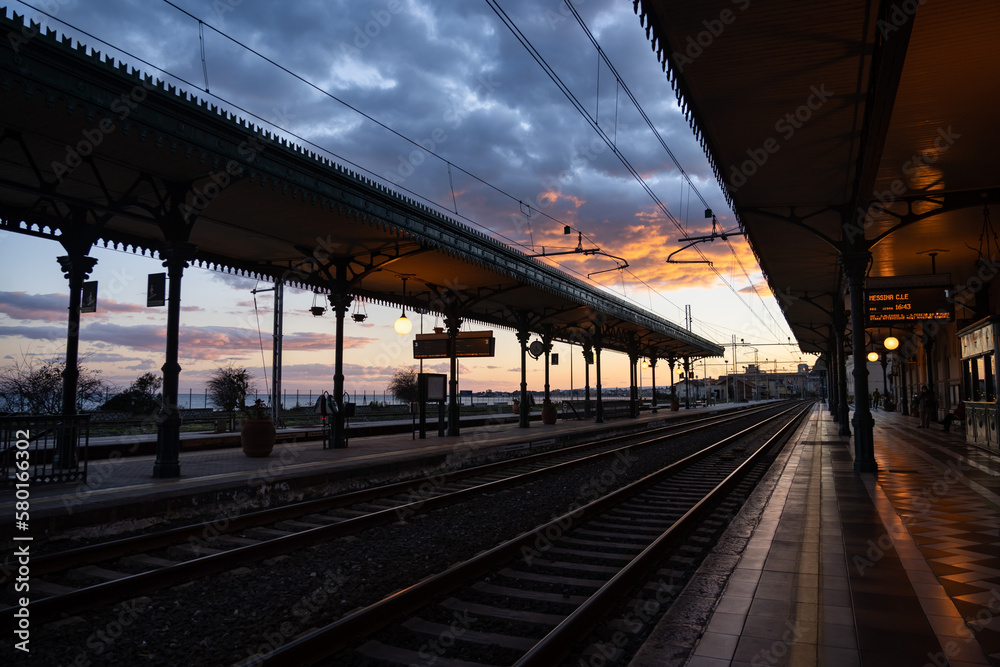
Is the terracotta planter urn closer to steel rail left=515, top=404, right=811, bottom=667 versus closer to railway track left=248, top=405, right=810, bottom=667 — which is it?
railway track left=248, top=405, right=810, bottom=667

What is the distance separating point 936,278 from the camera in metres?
12.1

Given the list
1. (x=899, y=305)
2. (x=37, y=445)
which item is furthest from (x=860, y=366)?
(x=37, y=445)

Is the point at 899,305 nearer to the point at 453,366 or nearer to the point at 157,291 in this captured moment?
the point at 453,366

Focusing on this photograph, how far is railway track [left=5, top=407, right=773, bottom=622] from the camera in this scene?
5062 mm

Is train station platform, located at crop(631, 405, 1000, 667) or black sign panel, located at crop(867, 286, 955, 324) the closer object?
train station platform, located at crop(631, 405, 1000, 667)

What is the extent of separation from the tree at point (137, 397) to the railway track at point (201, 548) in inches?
1155

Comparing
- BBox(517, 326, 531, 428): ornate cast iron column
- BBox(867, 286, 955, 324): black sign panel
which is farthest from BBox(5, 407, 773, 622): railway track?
BBox(517, 326, 531, 428): ornate cast iron column

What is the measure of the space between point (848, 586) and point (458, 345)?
1685cm

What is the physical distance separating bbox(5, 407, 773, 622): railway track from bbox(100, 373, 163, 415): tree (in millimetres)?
29330

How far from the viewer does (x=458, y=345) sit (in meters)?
21.0

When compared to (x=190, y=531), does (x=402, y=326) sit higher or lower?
higher

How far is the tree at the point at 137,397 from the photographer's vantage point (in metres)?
33.6

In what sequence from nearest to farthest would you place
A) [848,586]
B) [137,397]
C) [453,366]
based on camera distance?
1. [848,586]
2. [453,366]
3. [137,397]

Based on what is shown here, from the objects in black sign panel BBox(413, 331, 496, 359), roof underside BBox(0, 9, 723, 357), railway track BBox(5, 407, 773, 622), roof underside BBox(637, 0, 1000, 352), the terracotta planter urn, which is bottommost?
railway track BBox(5, 407, 773, 622)
